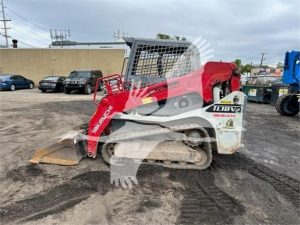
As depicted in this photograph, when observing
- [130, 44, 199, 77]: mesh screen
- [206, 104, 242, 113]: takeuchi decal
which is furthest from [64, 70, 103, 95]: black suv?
[206, 104, 242, 113]: takeuchi decal

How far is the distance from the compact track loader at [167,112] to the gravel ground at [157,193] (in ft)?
1.04

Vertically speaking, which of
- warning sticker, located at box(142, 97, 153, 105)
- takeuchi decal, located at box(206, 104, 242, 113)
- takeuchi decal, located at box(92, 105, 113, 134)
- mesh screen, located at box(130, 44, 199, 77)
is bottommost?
takeuchi decal, located at box(92, 105, 113, 134)

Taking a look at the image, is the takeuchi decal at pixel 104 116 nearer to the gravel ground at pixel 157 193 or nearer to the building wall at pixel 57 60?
the gravel ground at pixel 157 193

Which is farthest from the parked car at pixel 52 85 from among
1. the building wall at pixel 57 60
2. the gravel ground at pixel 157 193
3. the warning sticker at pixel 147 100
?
the warning sticker at pixel 147 100

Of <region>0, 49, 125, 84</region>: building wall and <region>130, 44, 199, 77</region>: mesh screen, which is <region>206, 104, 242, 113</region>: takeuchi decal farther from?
<region>0, 49, 125, 84</region>: building wall

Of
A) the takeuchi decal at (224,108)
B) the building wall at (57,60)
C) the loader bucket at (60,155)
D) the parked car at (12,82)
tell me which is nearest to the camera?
the takeuchi decal at (224,108)

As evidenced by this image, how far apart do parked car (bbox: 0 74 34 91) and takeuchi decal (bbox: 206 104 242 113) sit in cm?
2104

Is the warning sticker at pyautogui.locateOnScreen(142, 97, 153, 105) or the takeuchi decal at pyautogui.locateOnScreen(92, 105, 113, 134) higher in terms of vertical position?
the warning sticker at pyautogui.locateOnScreen(142, 97, 153, 105)

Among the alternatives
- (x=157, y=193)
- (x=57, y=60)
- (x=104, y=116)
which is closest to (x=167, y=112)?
(x=104, y=116)

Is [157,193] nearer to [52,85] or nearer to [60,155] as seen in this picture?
[60,155]

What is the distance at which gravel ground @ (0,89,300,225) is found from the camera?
Answer: 11.4 feet

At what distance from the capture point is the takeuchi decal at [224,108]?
4836 millimetres

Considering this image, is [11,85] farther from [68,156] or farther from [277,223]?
[277,223]

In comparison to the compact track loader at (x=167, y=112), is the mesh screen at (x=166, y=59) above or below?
above
